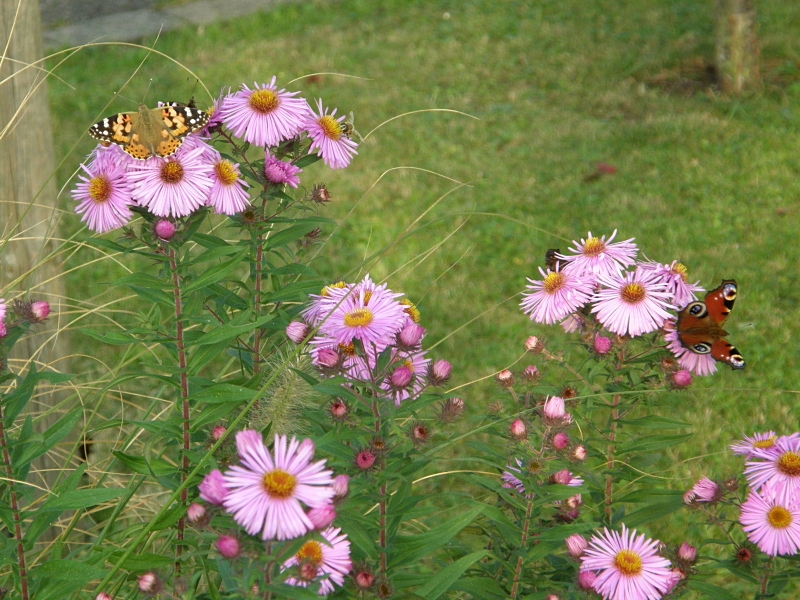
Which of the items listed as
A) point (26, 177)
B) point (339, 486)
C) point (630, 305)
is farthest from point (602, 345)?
point (26, 177)

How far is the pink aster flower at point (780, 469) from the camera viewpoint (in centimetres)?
169

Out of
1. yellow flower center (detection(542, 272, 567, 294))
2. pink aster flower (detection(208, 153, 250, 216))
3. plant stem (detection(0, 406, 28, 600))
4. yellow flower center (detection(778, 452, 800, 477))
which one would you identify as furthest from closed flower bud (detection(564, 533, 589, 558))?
plant stem (detection(0, 406, 28, 600))

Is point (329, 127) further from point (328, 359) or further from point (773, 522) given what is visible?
point (773, 522)

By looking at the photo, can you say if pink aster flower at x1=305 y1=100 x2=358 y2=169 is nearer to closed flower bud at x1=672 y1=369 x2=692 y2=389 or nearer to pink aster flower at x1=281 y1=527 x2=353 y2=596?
closed flower bud at x1=672 y1=369 x2=692 y2=389

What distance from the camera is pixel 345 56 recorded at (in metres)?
6.59

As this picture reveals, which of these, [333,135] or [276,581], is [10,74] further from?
[276,581]

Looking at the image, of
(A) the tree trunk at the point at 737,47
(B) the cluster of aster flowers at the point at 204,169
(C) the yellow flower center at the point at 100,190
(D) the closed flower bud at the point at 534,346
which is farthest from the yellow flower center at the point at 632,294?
(A) the tree trunk at the point at 737,47

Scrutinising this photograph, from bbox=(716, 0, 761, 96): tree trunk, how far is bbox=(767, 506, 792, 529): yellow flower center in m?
4.37

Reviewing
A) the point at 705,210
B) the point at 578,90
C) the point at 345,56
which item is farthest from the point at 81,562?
the point at 345,56

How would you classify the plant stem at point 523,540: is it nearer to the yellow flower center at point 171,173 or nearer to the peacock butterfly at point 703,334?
the peacock butterfly at point 703,334

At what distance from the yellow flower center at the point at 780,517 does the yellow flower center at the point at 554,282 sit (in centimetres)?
57

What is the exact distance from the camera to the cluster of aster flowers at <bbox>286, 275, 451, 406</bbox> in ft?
5.25

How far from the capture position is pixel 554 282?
1917 millimetres

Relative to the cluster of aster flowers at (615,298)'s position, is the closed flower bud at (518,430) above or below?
below
